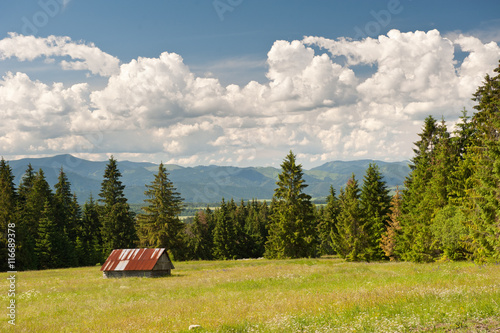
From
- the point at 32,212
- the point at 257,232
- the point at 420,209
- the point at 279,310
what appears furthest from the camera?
the point at 257,232

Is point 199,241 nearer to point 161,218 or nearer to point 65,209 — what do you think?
point 161,218

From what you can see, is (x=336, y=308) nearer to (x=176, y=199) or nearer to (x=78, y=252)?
(x=176, y=199)

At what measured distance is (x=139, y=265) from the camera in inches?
1479

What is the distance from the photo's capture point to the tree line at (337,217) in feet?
94.8

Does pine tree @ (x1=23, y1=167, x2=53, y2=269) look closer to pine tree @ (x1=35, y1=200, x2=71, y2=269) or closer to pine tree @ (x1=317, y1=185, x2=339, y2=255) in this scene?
pine tree @ (x1=35, y1=200, x2=71, y2=269)

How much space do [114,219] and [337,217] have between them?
133 ft

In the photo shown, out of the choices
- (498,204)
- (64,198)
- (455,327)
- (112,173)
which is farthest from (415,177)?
(64,198)

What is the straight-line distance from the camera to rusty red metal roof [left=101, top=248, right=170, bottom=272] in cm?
3738

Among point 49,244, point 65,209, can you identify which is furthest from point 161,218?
point 65,209

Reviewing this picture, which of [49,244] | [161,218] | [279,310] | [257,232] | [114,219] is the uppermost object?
[279,310]

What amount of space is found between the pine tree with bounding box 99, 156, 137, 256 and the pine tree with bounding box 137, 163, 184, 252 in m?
8.73

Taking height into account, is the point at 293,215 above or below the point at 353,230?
above

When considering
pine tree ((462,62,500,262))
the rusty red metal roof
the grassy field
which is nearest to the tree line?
pine tree ((462,62,500,262))

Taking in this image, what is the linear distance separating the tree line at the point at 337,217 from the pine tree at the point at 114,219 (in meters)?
0.19
